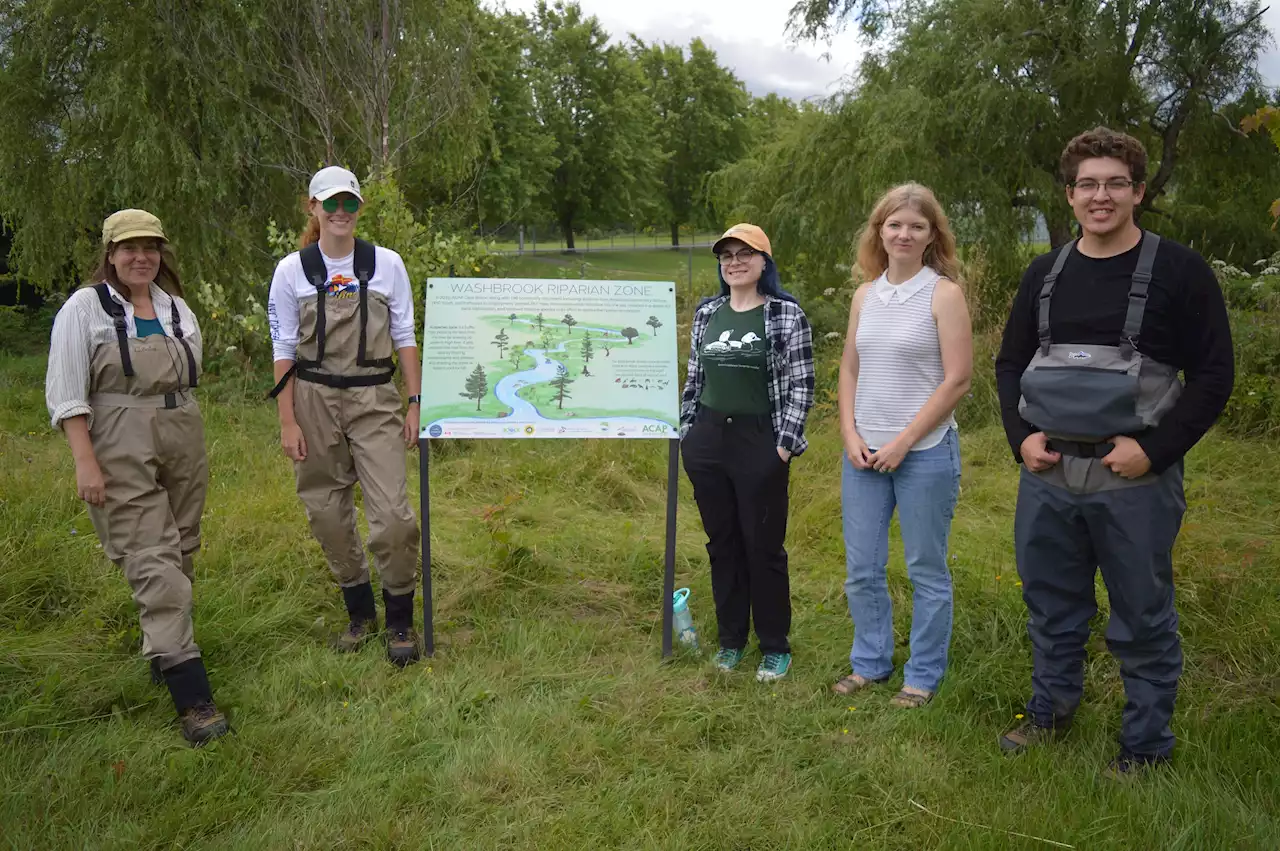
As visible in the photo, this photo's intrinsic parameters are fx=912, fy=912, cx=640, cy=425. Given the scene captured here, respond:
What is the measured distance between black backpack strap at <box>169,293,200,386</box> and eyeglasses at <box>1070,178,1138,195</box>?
304 centimetres

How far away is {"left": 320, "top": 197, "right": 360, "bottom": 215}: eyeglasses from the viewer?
3.55 m

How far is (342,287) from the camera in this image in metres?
3.59

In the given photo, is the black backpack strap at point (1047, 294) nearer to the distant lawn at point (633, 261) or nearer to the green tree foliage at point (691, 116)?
the distant lawn at point (633, 261)

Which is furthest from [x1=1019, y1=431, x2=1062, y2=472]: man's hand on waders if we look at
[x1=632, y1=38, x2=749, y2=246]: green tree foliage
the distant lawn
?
[x1=632, y1=38, x2=749, y2=246]: green tree foliage

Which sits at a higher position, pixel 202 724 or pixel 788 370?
pixel 788 370

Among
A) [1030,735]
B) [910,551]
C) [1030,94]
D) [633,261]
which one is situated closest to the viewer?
[1030,735]

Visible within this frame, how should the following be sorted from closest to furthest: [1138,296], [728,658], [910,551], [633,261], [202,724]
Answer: [1138,296], [202,724], [910,551], [728,658], [633,261]

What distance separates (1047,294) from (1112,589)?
36.0 inches

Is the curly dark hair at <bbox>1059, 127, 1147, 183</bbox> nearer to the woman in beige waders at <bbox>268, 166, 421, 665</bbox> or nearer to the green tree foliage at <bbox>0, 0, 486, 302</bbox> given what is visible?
the woman in beige waders at <bbox>268, 166, 421, 665</bbox>

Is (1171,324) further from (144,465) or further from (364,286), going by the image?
(144,465)

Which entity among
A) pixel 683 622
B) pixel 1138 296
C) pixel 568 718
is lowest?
pixel 568 718

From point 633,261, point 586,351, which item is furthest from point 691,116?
point 586,351

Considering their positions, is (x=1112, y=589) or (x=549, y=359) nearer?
(x=1112, y=589)

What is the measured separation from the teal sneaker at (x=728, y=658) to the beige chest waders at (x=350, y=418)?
133cm
